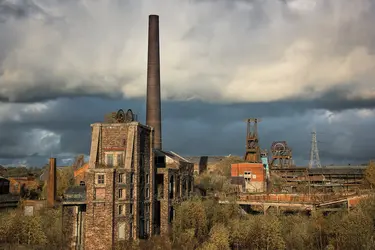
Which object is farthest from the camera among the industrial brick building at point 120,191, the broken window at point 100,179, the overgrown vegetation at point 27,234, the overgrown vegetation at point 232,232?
the overgrown vegetation at point 27,234

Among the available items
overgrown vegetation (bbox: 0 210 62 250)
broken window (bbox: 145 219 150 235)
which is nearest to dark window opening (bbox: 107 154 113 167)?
broken window (bbox: 145 219 150 235)

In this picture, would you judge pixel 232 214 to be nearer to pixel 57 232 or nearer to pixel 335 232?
pixel 335 232

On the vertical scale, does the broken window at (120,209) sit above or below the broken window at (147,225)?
above

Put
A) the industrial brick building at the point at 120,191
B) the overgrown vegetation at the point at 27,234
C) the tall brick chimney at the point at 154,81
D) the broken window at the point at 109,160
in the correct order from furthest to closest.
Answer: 1. the tall brick chimney at the point at 154,81
2. the overgrown vegetation at the point at 27,234
3. the broken window at the point at 109,160
4. the industrial brick building at the point at 120,191

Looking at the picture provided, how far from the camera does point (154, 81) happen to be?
187ft

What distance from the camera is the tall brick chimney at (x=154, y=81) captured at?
55938 mm

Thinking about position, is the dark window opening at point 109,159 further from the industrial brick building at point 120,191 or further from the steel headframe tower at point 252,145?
the steel headframe tower at point 252,145

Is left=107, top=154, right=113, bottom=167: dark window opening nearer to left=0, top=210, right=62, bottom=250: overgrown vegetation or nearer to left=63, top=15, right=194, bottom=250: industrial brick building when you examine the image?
left=63, top=15, right=194, bottom=250: industrial brick building

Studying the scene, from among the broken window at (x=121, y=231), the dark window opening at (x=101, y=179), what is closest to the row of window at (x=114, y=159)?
the dark window opening at (x=101, y=179)

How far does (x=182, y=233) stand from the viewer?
43594mm

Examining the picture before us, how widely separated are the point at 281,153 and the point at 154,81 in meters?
56.6

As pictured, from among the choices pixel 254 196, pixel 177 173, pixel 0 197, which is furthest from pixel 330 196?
pixel 0 197

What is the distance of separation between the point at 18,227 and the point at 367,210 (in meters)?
36.1

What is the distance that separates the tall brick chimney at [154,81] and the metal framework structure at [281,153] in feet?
176
